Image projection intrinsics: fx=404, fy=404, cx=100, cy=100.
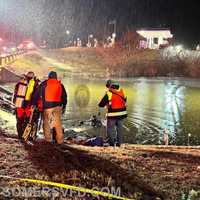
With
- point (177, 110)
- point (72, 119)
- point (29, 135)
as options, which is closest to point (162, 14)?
point (177, 110)

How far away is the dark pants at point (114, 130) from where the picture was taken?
1227cm

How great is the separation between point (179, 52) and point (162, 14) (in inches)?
562

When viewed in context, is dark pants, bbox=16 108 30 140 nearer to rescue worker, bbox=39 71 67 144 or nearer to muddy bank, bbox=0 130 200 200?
rescue worker, bbox=39 71 67 144

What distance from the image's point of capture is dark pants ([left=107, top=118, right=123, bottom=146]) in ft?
40.2

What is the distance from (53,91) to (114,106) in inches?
94.3

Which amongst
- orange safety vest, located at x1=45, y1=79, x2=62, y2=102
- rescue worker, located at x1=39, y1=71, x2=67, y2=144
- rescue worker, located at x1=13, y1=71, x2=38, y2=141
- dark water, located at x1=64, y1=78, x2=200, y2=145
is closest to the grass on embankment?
dark water, located at x1=64, y1=78, x2=200, y2=145

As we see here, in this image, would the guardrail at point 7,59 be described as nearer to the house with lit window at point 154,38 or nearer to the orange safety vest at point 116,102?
the orange safety vest at point 116,102

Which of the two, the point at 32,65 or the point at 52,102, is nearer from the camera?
the point at 52,102

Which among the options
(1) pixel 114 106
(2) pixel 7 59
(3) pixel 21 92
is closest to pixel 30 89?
(3) pixel 21 92

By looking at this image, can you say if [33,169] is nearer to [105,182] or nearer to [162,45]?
[105,182]

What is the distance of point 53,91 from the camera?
10141 mm

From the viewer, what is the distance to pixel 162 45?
87.9 meters

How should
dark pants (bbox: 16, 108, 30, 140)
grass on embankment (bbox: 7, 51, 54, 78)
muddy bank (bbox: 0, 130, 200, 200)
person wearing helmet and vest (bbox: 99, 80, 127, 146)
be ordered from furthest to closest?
1. grass on embankment (bbox: 7, 51, 54, 78)
2. person wearing helmet and vest (bbox: 99, 80, 127, 146)
3. dark pants (bbox: 16, 108, 30, 140)
4. muddy bank (bbox: 0, 130, 200, 200)

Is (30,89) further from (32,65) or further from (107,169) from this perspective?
(32,65)
